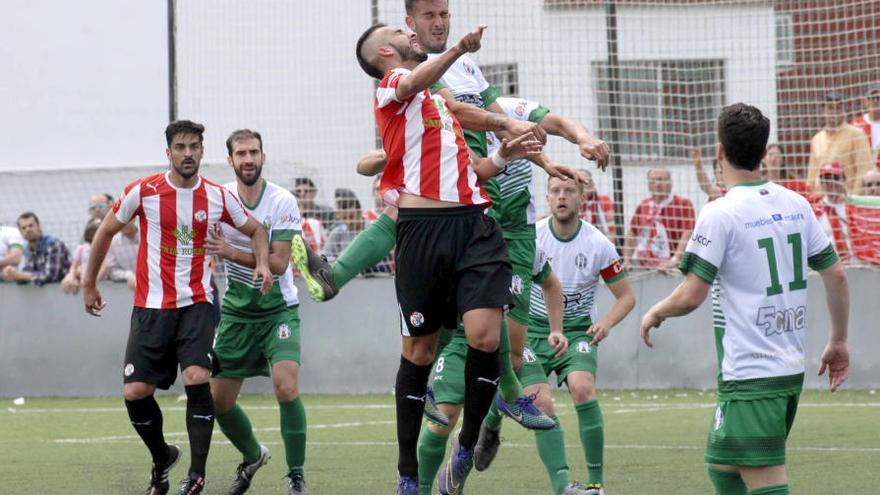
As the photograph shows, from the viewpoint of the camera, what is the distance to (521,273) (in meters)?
8.37

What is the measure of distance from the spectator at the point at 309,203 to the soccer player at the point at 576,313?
21.5 feet

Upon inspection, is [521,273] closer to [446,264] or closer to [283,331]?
[446,264]

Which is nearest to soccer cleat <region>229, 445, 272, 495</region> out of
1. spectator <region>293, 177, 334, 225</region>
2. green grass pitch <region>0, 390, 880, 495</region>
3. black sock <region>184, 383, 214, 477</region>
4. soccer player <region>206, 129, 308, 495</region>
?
soccer player <region>206, 129, 308, 495</region>

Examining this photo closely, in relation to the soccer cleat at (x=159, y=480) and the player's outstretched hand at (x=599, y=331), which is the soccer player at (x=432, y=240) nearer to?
the player's outstretched hand at (x=599, y=331)

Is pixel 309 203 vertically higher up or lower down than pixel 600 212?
higher up

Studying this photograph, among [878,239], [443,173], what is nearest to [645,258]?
[878,239]

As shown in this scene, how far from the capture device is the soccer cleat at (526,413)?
7.53 metres

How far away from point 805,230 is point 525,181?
2.55m

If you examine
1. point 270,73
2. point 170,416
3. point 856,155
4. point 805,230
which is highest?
point 270,73

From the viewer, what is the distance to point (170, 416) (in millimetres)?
13977

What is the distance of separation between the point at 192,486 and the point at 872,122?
919 centimetres

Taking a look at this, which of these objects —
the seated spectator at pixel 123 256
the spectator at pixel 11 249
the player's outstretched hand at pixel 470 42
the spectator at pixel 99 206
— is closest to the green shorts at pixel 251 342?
the player's outstretched hand at pixel 470 42

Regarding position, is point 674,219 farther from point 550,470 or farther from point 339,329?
point 550,470

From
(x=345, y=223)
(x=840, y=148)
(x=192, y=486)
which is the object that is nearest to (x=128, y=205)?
(x=192, y=486)
